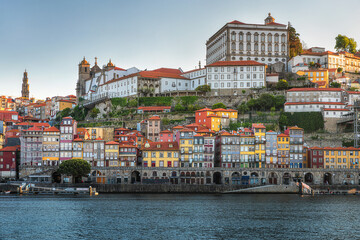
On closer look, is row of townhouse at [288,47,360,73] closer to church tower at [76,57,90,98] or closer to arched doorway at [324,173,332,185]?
arched doorway at [324,173,332,185]

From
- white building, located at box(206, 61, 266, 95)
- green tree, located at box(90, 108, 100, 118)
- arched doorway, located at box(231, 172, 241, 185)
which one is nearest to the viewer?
arched doorway, located at box(231, 172, 241, 185)

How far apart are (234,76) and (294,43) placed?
28252 millimetres

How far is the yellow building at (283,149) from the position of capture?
89.8 m

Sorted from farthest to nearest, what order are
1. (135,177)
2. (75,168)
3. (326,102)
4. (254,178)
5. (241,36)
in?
(241,36) < (326,102) < (135,177) < (254,178) < (75,168)

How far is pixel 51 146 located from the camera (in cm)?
9269

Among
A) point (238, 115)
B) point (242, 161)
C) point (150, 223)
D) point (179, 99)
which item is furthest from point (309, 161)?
point (150, 223)

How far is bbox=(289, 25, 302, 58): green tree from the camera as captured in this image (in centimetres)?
13650

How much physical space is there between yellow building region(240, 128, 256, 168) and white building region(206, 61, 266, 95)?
27.9 meters

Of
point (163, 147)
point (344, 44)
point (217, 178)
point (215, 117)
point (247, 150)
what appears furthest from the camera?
point (344, 44)

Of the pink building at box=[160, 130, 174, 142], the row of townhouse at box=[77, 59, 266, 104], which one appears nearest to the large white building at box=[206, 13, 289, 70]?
the row of townhouse at box=[77, 59, 266, 104]

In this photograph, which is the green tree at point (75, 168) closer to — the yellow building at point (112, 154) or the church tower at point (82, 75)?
the yellow building at point (112, 154)

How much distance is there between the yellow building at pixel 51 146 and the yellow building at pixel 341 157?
45271 millimetres

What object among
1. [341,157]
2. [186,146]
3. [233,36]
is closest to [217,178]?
[186,146]

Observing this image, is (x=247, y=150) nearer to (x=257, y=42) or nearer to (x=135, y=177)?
(x=135, y=177)
